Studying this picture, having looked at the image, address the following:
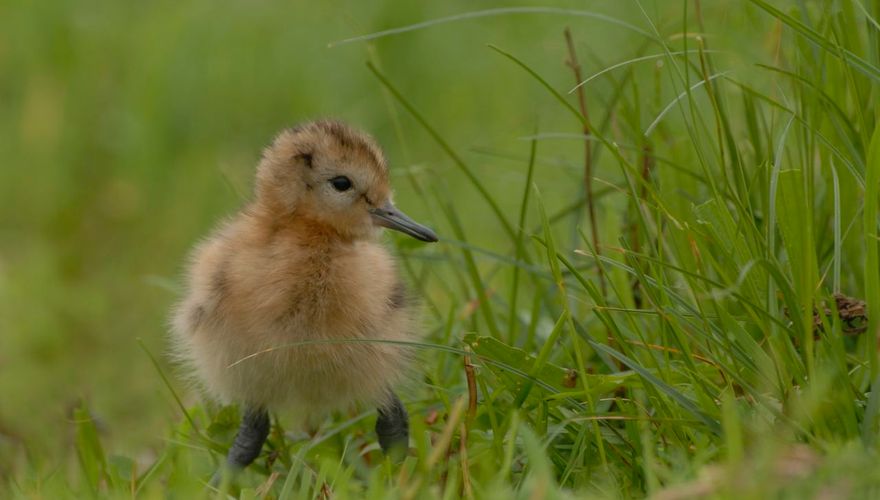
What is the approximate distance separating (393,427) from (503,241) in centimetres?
292

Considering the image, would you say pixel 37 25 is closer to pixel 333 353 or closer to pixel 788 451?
pixel 333 353

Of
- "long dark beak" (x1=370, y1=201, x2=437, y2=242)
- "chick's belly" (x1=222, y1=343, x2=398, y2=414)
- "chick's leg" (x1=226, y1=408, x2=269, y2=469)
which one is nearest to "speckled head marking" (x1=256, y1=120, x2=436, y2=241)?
"long dark beak" (x1=370, y1=201, x2=437, y2=242)

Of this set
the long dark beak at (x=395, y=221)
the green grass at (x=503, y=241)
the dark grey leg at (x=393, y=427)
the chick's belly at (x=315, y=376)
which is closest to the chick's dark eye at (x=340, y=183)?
the long dark beak at (x=395, y=221)

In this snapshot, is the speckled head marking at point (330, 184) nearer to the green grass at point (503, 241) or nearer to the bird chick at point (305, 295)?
the bird chick at point (305, 295)

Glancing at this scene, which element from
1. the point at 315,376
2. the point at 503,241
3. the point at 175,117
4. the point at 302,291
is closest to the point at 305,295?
the point at 302,291

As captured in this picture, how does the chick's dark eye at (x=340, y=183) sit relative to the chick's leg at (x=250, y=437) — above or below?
above

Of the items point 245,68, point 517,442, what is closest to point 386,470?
point 517,442

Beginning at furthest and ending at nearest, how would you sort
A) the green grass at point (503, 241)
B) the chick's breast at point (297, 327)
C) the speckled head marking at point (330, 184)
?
the speckled head marking at point (330, 184)
the chick's breast at point (297, 327)
the green grass at point (503, 241)

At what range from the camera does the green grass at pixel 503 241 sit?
3.09 meters

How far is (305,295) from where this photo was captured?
3.73 m

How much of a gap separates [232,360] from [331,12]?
497 centimetres

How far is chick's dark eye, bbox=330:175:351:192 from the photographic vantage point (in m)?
4.00


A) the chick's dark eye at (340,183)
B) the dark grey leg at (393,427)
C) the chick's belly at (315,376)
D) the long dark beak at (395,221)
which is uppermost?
the chick's dark eye at (340,183)

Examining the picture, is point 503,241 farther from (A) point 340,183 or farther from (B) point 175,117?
(A) point 340,183
